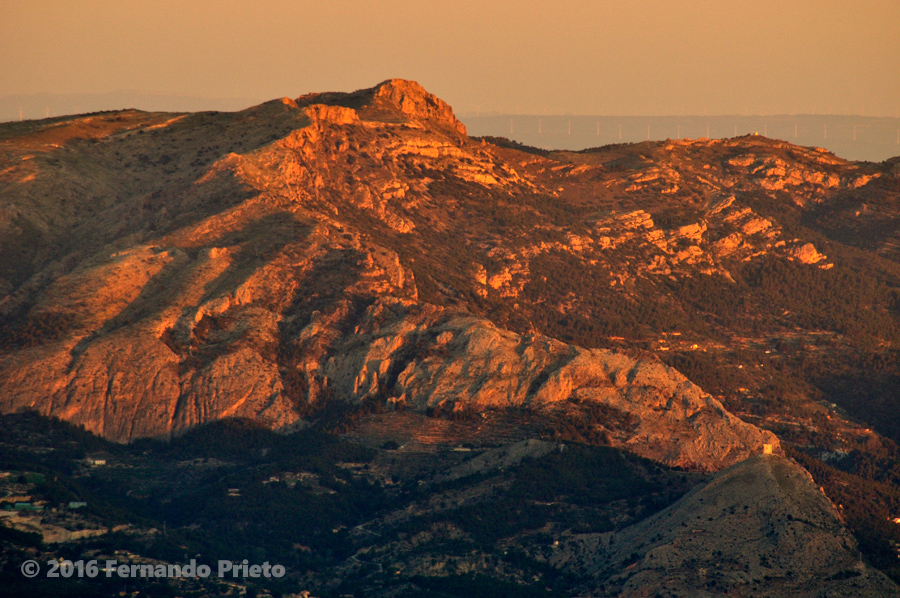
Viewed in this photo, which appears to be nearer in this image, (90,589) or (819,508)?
(90,589)

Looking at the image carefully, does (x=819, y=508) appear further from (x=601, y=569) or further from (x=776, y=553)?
(x=601, y=569)

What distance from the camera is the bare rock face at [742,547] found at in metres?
161

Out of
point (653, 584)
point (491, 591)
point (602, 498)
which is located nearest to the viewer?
point (653, 584)

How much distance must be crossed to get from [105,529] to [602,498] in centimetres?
6096

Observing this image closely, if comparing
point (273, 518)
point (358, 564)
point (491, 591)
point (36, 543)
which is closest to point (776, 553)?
point (491, 591)

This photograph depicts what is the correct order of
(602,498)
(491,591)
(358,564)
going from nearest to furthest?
(491,591)
(358,564)
(602,498)

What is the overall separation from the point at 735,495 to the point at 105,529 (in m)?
72.3

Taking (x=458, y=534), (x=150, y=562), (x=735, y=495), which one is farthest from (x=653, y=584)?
(x=150, y=562)

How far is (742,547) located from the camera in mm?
167625

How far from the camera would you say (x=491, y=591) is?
17388 cm

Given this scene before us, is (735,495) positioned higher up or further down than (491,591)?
higher up

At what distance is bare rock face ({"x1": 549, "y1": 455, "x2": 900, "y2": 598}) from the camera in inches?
6353

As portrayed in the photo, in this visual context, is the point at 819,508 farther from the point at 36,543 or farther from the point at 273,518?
the point at 36,543

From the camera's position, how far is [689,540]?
16950cm
